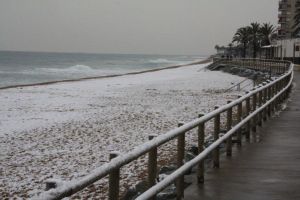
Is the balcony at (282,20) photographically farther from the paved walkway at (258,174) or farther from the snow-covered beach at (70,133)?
the paved walkway at (258,174)

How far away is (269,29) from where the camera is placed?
102375 mm

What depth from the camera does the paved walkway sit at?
19.1 feet

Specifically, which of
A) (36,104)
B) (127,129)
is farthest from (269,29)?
(127,129)

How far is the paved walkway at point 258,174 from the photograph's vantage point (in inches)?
Result: 229

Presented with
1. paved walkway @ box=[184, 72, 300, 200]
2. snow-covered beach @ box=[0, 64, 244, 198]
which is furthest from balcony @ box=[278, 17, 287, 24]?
paved walkway @ box=[184, 72, 300, 200]

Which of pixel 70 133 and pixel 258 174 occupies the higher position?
pixel 258 174

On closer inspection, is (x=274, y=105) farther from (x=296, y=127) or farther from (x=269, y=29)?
(x=269, y=29)

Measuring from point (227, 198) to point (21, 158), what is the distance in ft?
28.4

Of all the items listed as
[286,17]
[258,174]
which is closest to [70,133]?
[258,174]

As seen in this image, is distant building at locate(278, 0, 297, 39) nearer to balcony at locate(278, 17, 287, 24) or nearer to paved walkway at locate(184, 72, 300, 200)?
balcony at locate(278, 17, 287, 24)

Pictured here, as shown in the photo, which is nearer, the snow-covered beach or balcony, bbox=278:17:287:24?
the snow-covered beach

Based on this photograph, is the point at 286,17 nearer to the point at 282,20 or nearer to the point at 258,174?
the point at 282,20

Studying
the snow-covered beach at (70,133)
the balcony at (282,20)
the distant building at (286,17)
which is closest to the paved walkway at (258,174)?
the snow-covered beach at (70,133)

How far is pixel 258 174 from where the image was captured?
6.88 m
